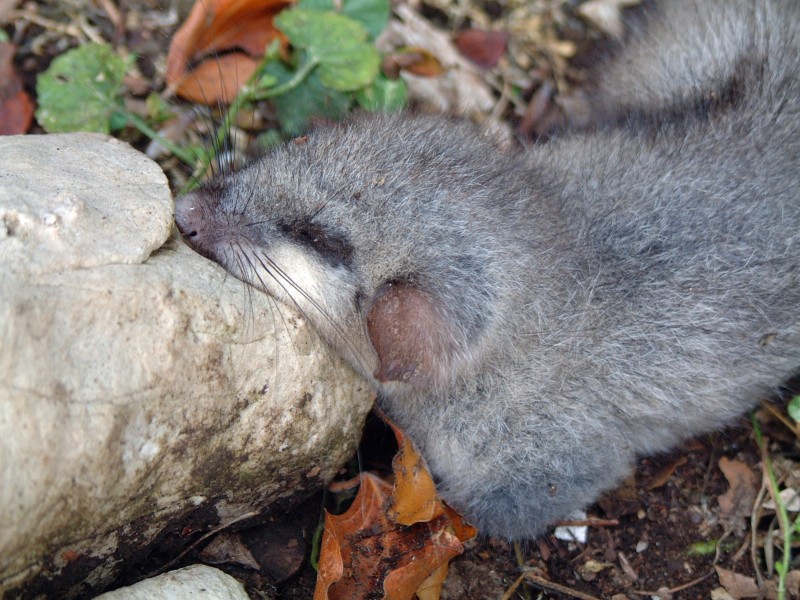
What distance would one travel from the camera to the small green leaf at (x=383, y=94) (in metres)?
4.01

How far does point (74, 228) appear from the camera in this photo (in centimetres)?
228

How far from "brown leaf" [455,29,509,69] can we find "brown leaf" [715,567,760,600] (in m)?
3.00

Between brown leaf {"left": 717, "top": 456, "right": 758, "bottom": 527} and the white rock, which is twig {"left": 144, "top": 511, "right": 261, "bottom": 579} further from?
brown leaf {"left": 717, "top": 456, "right": 758, "bottom": 527}

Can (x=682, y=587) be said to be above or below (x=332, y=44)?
below

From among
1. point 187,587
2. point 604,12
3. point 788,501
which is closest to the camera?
point 187,587

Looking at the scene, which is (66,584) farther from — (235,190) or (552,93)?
(552,93)

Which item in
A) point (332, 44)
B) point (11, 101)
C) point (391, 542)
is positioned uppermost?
point (332, 44)

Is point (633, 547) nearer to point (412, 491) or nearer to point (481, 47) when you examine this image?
point (412, 491)

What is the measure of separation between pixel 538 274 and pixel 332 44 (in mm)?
1700

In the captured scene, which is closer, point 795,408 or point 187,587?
point 187,587

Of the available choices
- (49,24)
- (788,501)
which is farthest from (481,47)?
(788,501)

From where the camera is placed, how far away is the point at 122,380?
2.15 m

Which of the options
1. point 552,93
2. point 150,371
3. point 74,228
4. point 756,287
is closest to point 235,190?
point 74,228

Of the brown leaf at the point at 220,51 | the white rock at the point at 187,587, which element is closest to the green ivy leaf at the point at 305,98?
the brown leaf at the point at 220,51
